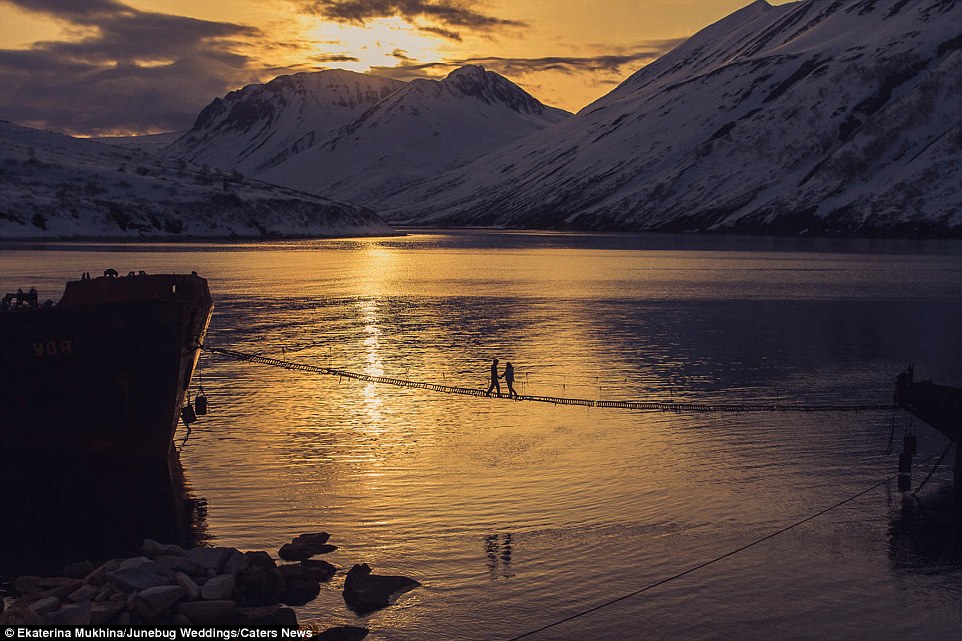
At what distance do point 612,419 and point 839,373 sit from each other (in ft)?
57.7

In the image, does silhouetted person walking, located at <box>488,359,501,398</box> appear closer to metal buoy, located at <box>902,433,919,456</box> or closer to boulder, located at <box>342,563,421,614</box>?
metal buoy, located at <box>902,433,919,456</box>

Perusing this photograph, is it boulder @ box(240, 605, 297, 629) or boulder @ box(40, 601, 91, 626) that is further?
boulder @ box(240, 605, 297, 629)

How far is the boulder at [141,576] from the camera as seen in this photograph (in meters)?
20.0

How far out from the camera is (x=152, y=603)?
63.4ft

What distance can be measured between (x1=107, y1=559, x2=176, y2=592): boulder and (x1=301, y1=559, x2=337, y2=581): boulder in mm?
3125

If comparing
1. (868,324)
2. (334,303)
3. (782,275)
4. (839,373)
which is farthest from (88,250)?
(839,373)

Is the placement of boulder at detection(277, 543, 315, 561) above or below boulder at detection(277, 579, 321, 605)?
above

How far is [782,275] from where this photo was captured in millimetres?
127250

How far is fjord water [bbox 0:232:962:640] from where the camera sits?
22094 millimetres

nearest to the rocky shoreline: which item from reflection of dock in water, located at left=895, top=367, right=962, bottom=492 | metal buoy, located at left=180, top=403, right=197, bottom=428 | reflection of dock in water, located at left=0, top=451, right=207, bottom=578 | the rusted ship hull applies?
reflection of dock in water, located at left=0, top=451, right=207, bottom=578

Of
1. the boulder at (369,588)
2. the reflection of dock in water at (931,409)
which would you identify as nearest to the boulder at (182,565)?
the boulder at (369,588)

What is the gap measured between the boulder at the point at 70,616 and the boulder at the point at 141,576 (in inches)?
40.7

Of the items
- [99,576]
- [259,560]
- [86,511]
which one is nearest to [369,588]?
[259,560]

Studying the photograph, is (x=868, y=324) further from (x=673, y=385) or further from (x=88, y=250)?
(x=88, y=250)
